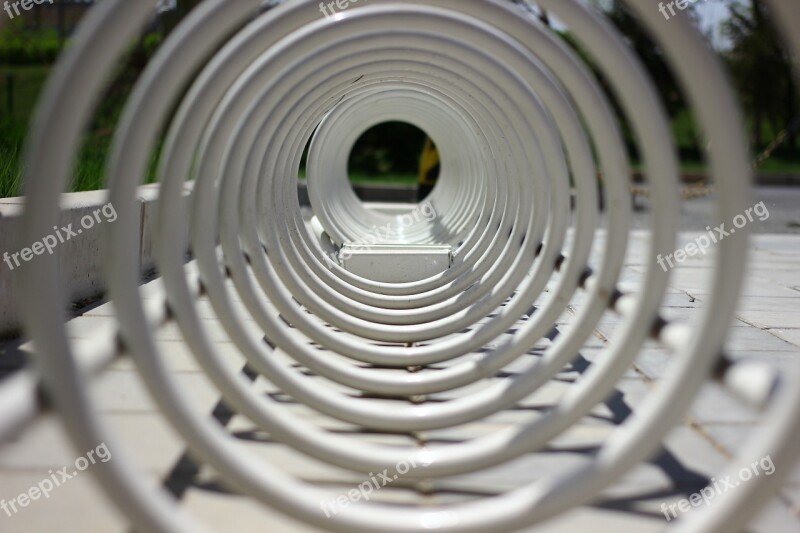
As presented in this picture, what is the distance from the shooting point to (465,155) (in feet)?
20.7

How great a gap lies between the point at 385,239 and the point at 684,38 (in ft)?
16.2

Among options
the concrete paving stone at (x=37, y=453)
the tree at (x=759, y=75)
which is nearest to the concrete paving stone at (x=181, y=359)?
the concrete paving stone at (x=37, y=453)

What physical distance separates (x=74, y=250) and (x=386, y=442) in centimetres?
232

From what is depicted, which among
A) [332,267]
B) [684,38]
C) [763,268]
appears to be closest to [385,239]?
[332,267]

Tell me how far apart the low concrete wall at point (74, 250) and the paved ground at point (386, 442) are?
640mm

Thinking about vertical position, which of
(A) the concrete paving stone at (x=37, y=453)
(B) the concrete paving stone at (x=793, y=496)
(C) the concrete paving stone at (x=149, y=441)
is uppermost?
(B) the concrete paving stone at (x=793, y=496)

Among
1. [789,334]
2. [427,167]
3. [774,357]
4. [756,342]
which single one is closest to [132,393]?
[774,357]

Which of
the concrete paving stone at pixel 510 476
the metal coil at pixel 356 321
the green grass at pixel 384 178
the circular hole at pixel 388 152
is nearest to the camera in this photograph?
the metal coil at pixel 356 321

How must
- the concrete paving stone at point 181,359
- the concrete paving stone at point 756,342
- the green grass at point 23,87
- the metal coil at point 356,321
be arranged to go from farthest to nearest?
1. the green grass at point 23,87
2. the concrete paving stone at point 756,342
3. the concrete paving stone at point 181,359
4. the metal coil at point 356,321

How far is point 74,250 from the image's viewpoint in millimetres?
4148

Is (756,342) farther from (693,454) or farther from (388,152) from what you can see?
(388,152)

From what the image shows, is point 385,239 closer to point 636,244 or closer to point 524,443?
point 636,244

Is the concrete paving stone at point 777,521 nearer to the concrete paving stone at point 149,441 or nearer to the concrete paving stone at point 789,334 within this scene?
the concrete paving stone at point 149,441

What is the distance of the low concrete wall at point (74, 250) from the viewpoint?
3451mm
